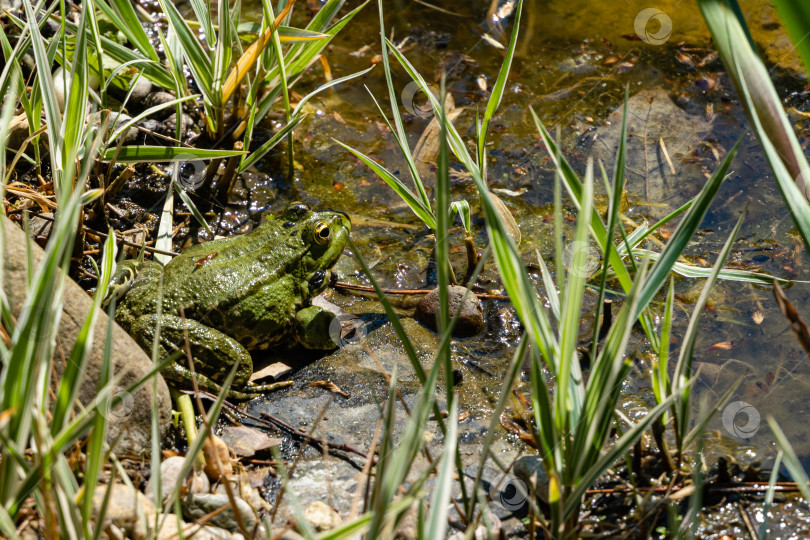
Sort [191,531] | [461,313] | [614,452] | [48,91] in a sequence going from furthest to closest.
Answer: [461,313] → [48,91] → [191,531] → [614,452]

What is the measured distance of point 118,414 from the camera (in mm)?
2725

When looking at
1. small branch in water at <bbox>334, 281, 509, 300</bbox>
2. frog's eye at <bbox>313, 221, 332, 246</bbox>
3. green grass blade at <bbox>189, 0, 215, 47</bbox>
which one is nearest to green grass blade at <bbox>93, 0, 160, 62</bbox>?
green grass blade at <bbox>189, 0, 215, 47</bbox>

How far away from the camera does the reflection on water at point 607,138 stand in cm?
353

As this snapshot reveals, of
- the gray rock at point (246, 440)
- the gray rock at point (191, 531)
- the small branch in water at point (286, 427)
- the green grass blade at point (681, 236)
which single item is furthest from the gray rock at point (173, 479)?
the green grass blade at point (681, 236)

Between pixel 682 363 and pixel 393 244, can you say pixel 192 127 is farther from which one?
pixel 682 363

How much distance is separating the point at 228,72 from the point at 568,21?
3.27 m
